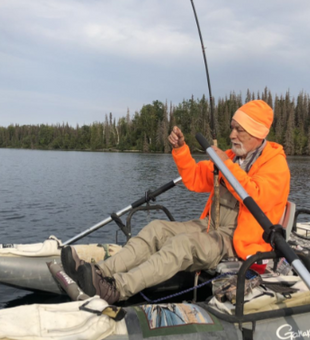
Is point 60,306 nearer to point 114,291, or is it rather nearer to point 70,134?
point 114,291

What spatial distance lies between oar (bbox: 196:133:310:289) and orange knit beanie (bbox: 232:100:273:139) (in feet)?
2.11

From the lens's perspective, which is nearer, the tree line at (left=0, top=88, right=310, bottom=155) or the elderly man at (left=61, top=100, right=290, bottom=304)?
the elderly man at (left=61, top=100, right=290, bottom=304)

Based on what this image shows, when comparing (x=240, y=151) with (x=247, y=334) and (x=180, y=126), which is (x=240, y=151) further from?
(x=180, y=126)

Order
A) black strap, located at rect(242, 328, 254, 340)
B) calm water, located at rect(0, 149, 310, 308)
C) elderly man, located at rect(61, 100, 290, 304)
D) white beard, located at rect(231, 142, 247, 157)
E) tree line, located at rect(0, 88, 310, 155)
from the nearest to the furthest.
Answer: black strap, located at rect(242, 328, 254, 340), elderly man, located at rect(61, 100, 290, 304), white beard, located at rect(231, 142, 247, 157), calm water, located at rect(0, 149, 310, 308), tree line, located at rect(0, 88, 310, 155)

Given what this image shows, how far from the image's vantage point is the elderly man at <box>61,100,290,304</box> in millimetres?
3832

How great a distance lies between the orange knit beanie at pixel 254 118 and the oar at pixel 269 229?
644 mm

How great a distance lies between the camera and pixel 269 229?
3496 mm

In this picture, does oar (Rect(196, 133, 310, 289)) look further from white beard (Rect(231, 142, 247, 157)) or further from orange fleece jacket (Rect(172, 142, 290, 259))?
white beard (Rect(231, 142, 247, 157))

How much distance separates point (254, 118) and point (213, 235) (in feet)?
4.78

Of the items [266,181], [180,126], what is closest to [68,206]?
[266,181]

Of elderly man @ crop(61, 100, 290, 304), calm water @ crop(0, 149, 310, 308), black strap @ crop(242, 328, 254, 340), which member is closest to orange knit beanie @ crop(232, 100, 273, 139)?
elderly man @ crop(61, 100, 290, 304)

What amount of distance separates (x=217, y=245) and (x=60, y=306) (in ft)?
6.25

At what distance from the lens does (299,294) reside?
3.86m

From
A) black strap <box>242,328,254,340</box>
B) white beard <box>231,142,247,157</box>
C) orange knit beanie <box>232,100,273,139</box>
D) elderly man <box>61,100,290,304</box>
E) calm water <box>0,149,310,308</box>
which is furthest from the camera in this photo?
calm water <box>0,149,310,308</box>
